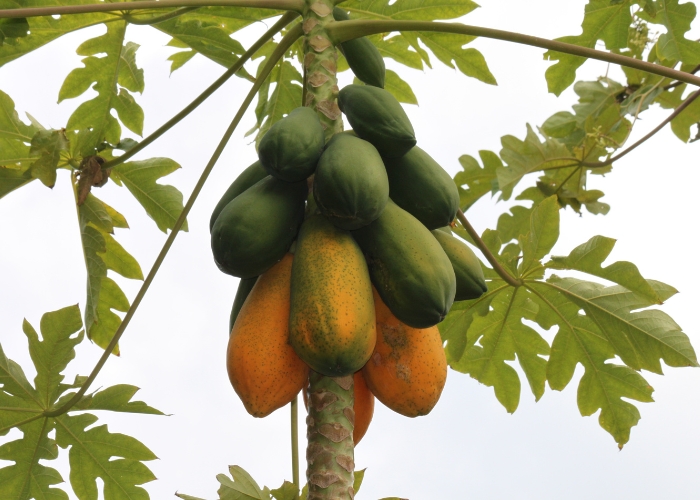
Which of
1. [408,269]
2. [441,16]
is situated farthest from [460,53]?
[408,269]

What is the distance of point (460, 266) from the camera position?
2131 millimetres

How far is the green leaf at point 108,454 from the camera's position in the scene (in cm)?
300

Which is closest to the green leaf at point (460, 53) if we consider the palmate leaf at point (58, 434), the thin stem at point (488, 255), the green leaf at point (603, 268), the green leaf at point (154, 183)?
the thin stem at point (488, 255)

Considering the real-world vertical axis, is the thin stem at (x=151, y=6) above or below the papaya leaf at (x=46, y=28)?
below

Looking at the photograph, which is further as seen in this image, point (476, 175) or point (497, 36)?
point (476, 175)

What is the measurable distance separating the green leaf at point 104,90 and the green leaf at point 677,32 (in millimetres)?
2288

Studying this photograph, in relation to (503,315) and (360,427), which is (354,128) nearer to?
(360,427)

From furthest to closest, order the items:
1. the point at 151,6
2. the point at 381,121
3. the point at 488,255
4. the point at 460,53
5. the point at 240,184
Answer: the point at 460,53 < the point at 488,255 < the point at 151,6 < the point at 240,184 < the point at 381,121

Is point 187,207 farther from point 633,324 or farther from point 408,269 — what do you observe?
point 633,324

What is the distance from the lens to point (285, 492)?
2143 mm

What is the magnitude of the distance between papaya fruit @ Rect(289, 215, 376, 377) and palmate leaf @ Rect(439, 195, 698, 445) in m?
1.23

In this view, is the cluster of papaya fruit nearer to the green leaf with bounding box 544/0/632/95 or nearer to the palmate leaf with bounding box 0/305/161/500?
the palmate leaf with bounding box 0/305/161/500

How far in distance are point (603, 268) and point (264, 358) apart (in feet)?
4.97

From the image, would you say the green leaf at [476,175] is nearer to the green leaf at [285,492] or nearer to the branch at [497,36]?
the branch at [497,36]
